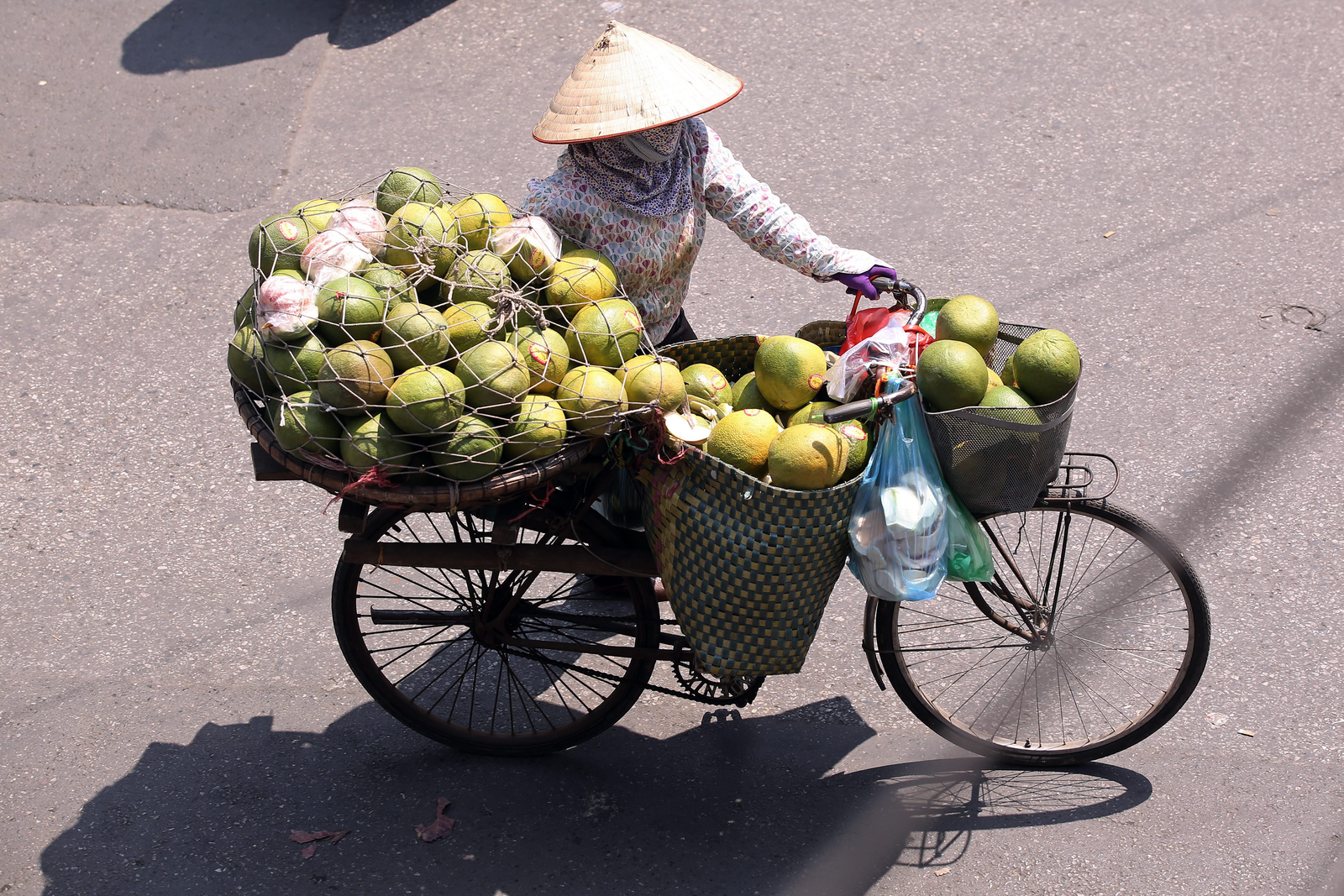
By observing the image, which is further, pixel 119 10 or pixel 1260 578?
pixel 119 10

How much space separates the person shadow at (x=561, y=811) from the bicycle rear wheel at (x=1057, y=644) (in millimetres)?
163

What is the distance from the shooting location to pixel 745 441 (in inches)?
98.1

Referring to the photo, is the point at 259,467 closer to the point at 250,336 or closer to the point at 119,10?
the point at 250,336

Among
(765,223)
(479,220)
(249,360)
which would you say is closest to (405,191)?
(479,220)

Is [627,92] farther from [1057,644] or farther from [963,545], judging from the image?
[1057,644]

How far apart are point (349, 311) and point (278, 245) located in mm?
367

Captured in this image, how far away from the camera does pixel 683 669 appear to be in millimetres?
3268

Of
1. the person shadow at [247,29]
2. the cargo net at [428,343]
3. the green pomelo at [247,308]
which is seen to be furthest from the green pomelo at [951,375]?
the person shadow at [247,29]

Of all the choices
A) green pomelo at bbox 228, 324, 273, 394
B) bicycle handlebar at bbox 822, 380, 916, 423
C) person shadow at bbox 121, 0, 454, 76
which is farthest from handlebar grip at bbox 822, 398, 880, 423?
person shadow at bbox 121, 0, 454, 76

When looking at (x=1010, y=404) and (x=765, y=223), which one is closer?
(x=1010, y=404)

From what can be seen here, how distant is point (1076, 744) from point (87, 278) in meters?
4.71

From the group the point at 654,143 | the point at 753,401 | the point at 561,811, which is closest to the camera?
the point at 753,401

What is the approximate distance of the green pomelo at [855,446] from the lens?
8.24 ft

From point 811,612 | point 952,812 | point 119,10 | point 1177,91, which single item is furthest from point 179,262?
point 1177,91
